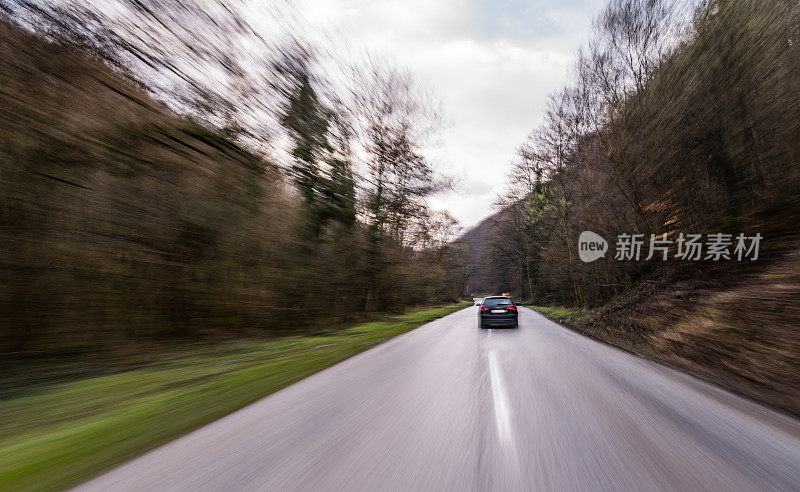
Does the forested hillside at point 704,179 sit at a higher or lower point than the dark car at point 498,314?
higher

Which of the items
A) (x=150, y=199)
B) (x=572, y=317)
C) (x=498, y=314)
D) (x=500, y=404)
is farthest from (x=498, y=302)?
(x=150, y=199)

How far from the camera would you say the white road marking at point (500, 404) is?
3497mm

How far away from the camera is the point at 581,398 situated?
184 inches

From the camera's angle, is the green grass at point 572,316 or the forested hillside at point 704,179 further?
the green grass at point 572,316

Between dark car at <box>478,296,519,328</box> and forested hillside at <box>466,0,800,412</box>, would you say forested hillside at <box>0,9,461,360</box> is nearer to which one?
dark car at <box>478,296,519,328</box>

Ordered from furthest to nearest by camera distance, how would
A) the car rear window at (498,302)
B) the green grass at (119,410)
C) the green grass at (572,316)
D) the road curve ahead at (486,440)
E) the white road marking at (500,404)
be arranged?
the green grass at (572,316) < the car rear window at (498,302) < the white road marking at (500,404) < the green grass at (119,410) < the road curve ahead at (486,440)

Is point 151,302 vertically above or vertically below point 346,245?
below

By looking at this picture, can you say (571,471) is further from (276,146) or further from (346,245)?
(346,245)

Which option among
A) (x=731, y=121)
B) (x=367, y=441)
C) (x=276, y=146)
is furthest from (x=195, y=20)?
(x=731, y=121)

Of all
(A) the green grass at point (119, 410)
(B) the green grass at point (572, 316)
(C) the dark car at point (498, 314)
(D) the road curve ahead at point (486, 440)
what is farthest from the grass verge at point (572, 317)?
(A) the green grass at point (119, 410)

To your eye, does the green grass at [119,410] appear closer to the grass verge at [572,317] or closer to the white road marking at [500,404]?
the white road marking at [500,404]

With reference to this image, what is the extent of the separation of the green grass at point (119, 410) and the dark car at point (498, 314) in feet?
26.2

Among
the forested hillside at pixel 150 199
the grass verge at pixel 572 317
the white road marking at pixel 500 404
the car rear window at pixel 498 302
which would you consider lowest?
the grass verge at pixel 572 317

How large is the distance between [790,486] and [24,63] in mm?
11886
